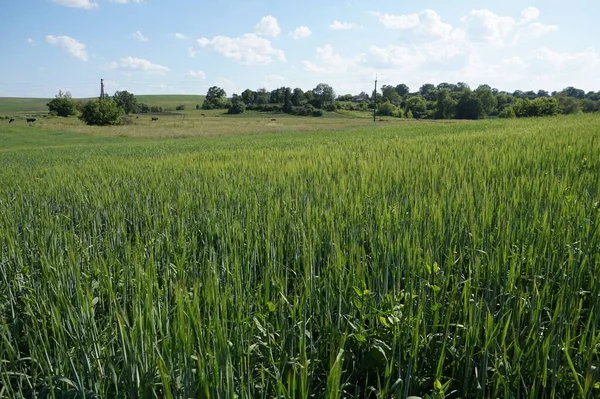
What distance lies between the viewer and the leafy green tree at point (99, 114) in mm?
62188

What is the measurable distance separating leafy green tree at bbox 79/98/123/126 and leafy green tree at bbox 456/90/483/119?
7430cm

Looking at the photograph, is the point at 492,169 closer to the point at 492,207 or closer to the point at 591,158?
the point at 591,158

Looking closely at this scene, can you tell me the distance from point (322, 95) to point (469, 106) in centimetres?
3917

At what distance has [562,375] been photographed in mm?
1194

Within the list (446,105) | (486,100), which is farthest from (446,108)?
(486,100)

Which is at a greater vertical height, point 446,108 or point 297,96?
point 297,96

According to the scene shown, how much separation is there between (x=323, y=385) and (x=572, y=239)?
1.67 meters

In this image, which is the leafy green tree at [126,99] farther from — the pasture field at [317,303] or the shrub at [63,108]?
the pasture field at [317,303]

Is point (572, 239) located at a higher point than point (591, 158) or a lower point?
lower

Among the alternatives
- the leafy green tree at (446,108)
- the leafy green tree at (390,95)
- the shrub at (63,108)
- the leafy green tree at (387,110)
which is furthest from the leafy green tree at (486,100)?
the shrub at (63,108)

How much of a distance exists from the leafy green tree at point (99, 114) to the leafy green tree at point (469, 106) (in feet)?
244

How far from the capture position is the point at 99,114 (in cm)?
6222

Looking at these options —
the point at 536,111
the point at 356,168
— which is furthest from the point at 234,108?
the point at 356,168

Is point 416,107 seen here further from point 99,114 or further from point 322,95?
point 99,114
